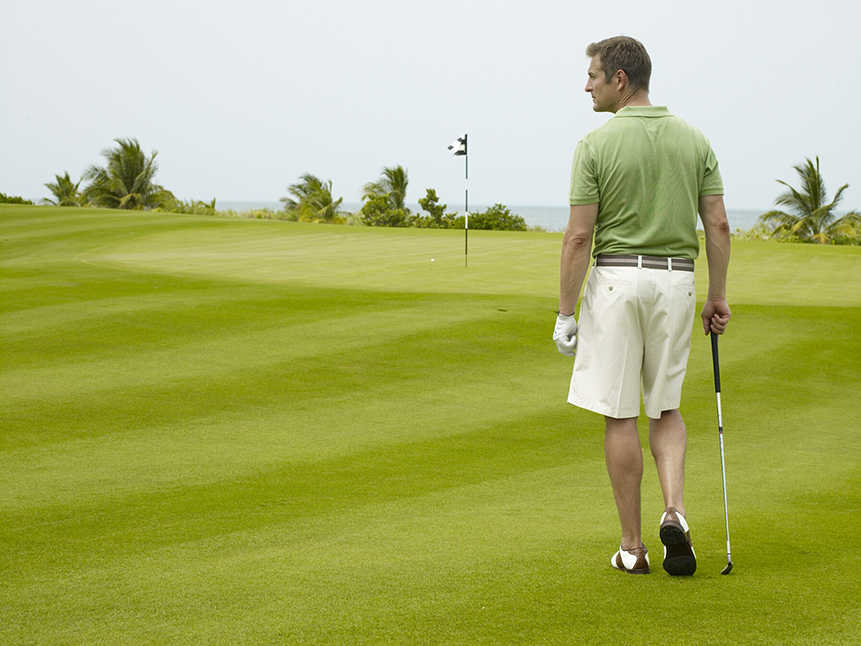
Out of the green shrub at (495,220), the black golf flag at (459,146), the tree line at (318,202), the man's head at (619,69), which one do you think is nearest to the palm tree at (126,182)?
the tree line at (318,202)

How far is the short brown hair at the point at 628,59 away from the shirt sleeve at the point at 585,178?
0.36 metres

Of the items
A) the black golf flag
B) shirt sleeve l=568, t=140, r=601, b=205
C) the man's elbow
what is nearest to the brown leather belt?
the man's elbow

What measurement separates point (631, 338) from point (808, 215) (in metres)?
46.6

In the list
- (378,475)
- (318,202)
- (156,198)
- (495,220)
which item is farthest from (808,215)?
(378,475)

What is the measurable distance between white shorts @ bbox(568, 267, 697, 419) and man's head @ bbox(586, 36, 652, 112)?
0.70 meters

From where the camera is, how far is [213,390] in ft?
22.7

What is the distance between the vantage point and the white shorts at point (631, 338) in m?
3.09

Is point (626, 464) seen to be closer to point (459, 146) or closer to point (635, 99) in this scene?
point (635, 99)

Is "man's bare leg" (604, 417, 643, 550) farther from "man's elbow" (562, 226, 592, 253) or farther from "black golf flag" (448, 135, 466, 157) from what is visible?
"black golf flag" (448, 135, 466, 157)

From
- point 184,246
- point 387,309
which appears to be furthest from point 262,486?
point 184,246

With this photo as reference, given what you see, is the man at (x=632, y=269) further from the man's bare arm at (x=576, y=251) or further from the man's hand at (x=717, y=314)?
the man's hand at (x=717, y=314)

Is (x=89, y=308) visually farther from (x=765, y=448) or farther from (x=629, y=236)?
(x=629, y=236)

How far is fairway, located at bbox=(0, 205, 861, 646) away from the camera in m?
2.73

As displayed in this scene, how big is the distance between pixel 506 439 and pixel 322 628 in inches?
136
